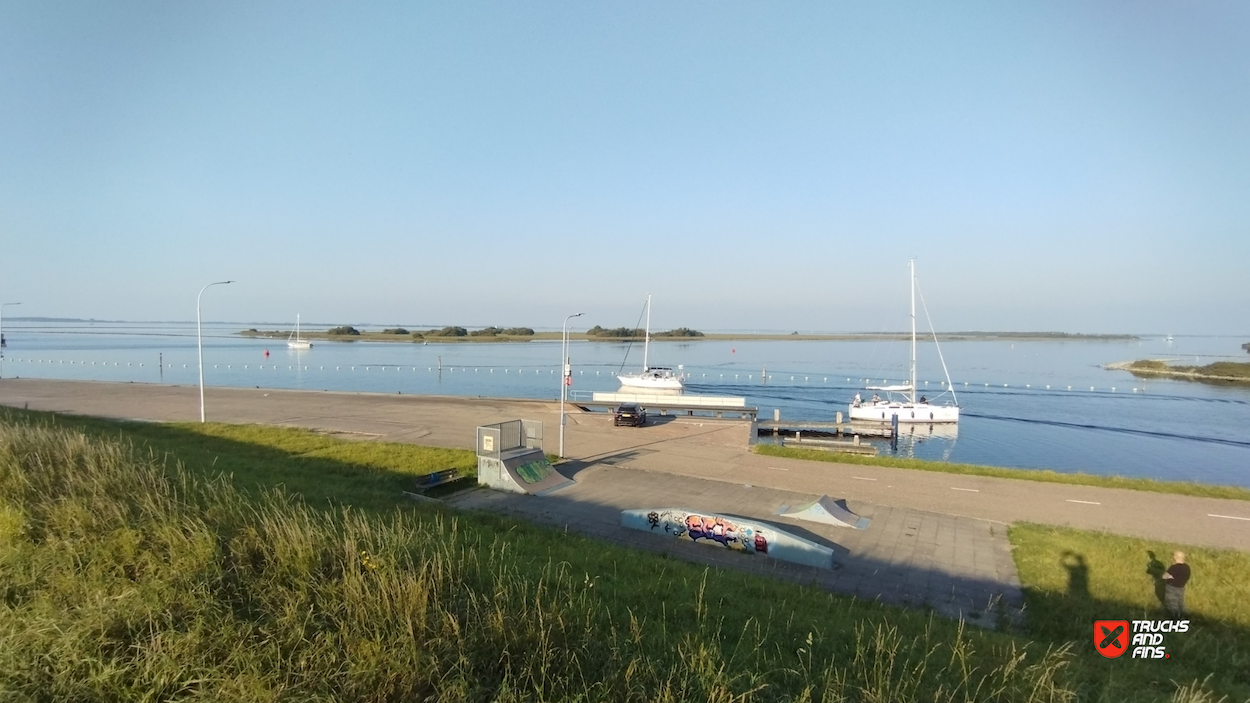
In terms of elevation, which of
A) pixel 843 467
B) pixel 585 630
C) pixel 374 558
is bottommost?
pixel 843 467

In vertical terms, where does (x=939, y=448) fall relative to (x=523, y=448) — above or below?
below

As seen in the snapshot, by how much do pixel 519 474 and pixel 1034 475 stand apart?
1916 centimetres

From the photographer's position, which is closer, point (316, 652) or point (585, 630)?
point (316, 652)

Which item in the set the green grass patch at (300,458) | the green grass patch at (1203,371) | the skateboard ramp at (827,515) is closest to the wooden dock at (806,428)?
the skateboard ramp at (827,515)

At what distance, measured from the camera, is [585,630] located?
550cm

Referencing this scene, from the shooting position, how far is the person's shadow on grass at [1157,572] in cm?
1225

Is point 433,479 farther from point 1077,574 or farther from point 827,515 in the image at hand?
point 1077,574

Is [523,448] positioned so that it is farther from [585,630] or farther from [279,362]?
[279,362]

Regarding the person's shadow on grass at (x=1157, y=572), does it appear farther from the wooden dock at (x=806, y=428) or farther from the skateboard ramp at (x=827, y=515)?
the wooden dock at (x=806, y=428)

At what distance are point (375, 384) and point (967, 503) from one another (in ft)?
211

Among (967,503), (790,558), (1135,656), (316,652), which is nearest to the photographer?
(316,652)

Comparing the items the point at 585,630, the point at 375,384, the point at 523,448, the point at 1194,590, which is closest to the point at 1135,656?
the point at 1194,590

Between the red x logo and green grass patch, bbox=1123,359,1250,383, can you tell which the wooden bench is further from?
green grass patch, bbox=1123,359,1250,383

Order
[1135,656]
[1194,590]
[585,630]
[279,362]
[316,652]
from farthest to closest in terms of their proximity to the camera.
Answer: [279,362]
[1194,590]
[1135,656]
[585,630]
[316,652]
